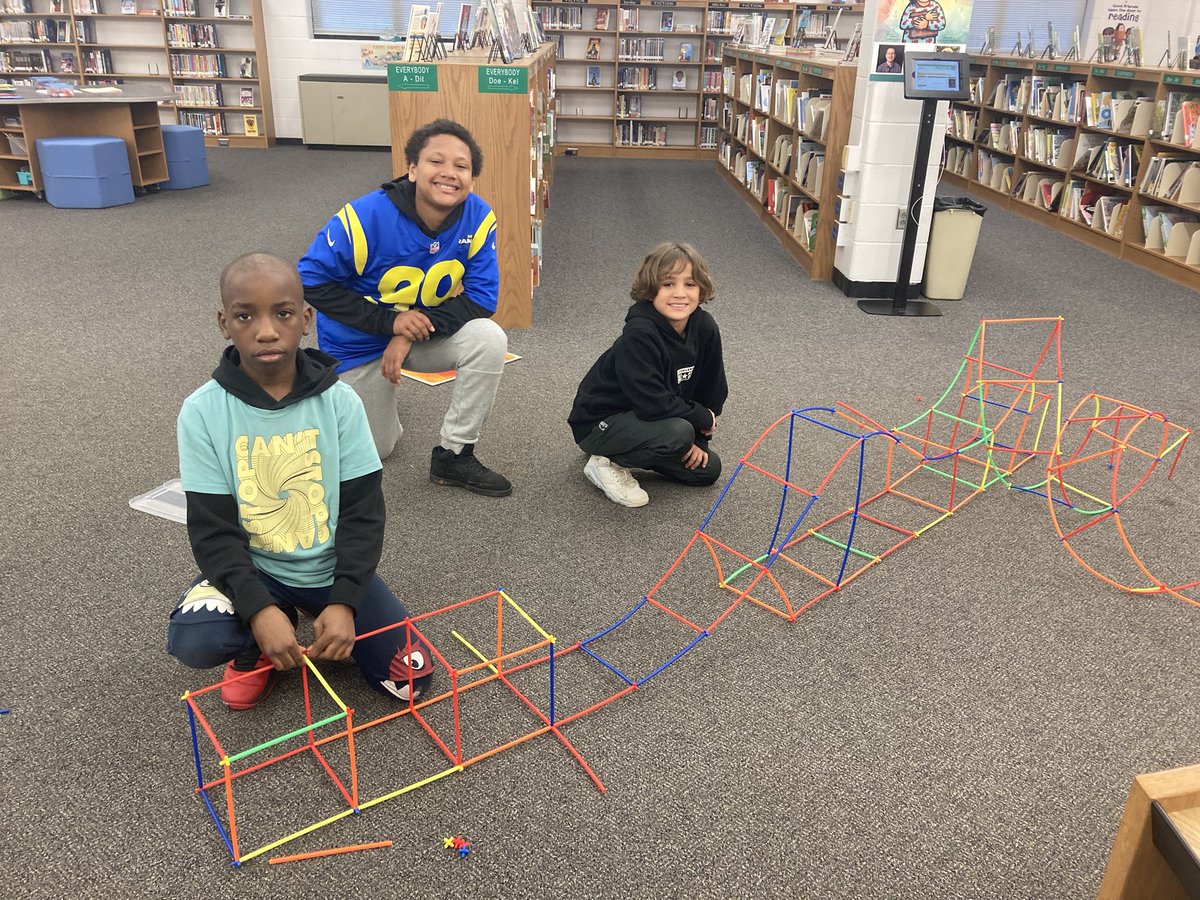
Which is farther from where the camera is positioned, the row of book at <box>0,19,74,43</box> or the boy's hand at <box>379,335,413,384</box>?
the row of book at <box>0,19,74,43</box>

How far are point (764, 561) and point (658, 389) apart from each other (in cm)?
57

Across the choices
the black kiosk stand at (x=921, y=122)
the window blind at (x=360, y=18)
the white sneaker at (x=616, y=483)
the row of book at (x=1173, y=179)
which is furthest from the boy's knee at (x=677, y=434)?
the window blind at (x=360, y=18)

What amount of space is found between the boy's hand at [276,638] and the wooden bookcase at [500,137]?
9.23 ft

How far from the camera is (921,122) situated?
445cm

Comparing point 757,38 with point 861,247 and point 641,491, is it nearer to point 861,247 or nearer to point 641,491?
point 861,247

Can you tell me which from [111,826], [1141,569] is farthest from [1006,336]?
[111,826]

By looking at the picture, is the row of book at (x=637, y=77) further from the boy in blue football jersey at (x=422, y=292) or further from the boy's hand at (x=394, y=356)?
the boy's hand at (x=394, y=356)

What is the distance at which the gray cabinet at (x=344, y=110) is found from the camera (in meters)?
9.41

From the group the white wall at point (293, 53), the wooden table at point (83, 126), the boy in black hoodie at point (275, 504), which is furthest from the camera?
the white wall at point (293, 53)

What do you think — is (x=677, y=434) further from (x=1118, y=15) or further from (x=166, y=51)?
(x=166, y=51)

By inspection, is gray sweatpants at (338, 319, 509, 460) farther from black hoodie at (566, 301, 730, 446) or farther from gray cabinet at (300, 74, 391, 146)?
gray cabinet at (300, 74, 391, 146)

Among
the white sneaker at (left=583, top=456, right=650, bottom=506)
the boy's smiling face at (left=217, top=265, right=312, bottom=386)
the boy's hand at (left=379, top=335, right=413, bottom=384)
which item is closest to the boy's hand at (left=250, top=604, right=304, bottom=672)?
the boy's smiling face at (left=217, top=265, right=312, bottom=386)

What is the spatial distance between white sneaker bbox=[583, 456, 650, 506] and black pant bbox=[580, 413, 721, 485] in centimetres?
3

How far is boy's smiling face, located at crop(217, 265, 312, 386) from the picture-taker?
1.56 metres
